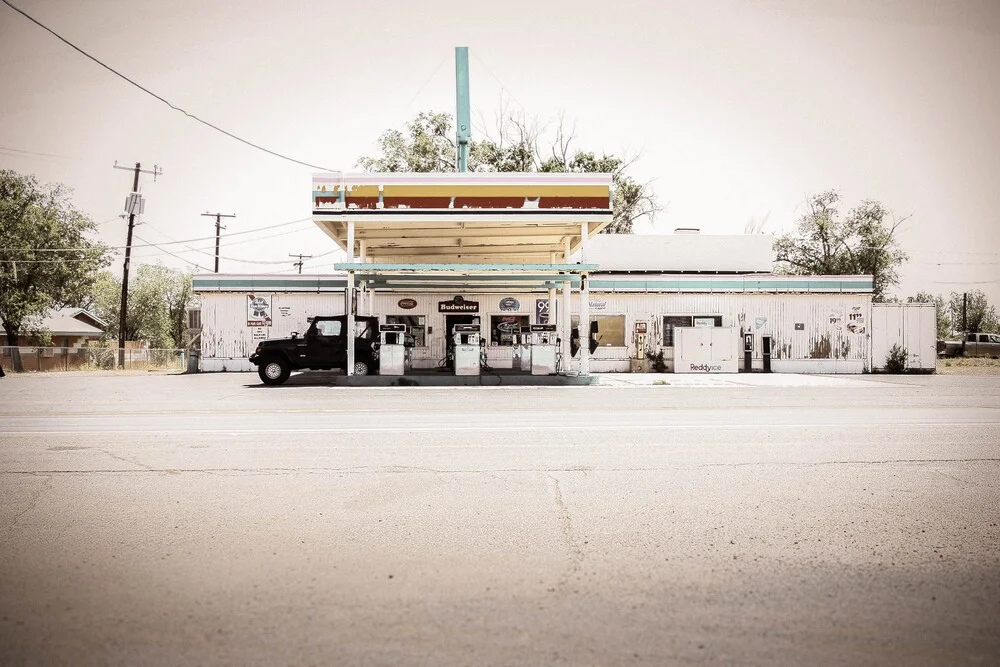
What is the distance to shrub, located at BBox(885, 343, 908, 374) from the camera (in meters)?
28.0

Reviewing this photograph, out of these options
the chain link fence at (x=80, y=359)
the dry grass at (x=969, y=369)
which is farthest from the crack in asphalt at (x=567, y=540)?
the chain link fence at (x=80, y=359)

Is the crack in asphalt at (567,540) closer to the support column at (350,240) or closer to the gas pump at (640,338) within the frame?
the support column at (350,240)

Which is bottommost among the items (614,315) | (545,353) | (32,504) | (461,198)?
(32,504)

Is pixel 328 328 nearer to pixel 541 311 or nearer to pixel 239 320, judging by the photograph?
pixel 239 320

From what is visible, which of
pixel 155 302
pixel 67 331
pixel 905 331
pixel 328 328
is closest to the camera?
pixel 328 328

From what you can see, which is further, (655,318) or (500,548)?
(655,318)

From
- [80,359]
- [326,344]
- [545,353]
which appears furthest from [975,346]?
[80,359]

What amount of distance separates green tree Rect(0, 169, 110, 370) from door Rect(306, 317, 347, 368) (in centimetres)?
3109

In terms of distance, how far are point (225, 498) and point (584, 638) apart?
373 centimetres

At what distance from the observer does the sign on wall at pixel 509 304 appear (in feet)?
92.4

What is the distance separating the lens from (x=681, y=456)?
7555mm

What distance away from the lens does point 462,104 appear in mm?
31141

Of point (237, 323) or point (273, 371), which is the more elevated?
point (237, 323)

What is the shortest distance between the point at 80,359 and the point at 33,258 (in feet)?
36.7
